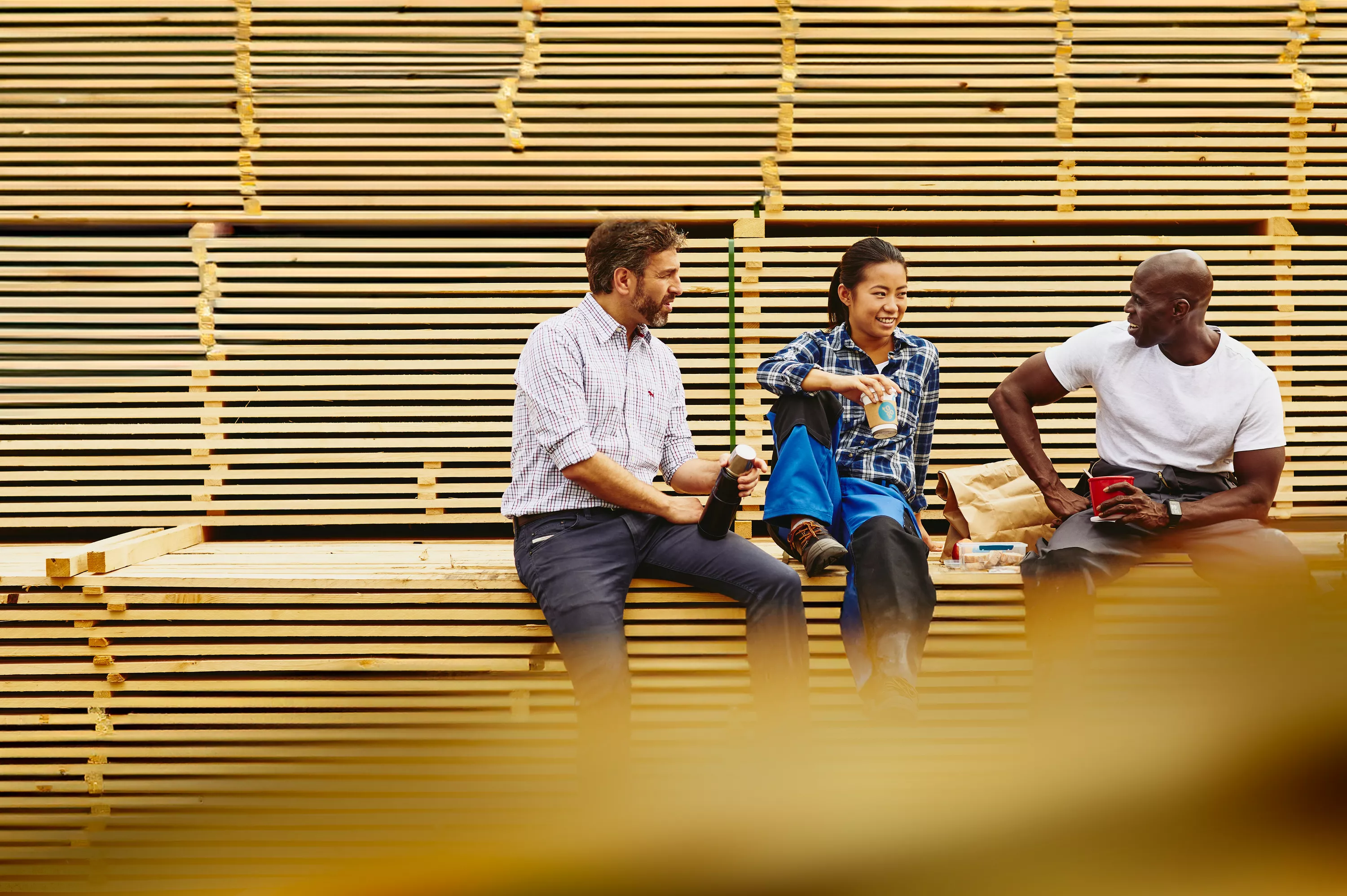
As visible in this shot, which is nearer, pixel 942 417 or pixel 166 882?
pixel 166 882

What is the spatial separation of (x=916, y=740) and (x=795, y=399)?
286cm

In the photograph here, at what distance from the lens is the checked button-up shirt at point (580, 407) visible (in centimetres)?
330

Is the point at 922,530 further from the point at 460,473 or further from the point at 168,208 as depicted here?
the point at 168,208

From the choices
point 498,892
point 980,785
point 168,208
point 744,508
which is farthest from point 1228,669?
point 168,208

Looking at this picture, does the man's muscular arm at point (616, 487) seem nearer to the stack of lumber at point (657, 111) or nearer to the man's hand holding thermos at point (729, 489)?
the man's hand holding thermos at point (729, 489)

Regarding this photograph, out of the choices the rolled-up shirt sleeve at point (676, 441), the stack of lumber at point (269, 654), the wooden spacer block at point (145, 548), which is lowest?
the stack of lumber at point (269, 654)

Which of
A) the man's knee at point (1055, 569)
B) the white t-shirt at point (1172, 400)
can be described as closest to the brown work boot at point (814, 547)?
the man's knee at point (1055, 569)

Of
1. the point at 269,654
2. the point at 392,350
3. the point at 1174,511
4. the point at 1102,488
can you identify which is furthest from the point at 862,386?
the point at 269,654

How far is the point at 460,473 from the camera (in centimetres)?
445

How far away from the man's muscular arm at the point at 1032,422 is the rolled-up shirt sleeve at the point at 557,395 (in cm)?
151

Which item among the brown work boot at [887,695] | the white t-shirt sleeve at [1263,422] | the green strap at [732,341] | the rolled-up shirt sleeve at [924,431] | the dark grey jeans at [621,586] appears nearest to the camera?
the brown work boot at [887,695]

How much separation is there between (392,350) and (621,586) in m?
1.76

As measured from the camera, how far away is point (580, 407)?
10.9ft

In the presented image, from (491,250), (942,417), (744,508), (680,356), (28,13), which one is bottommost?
(744,508)
